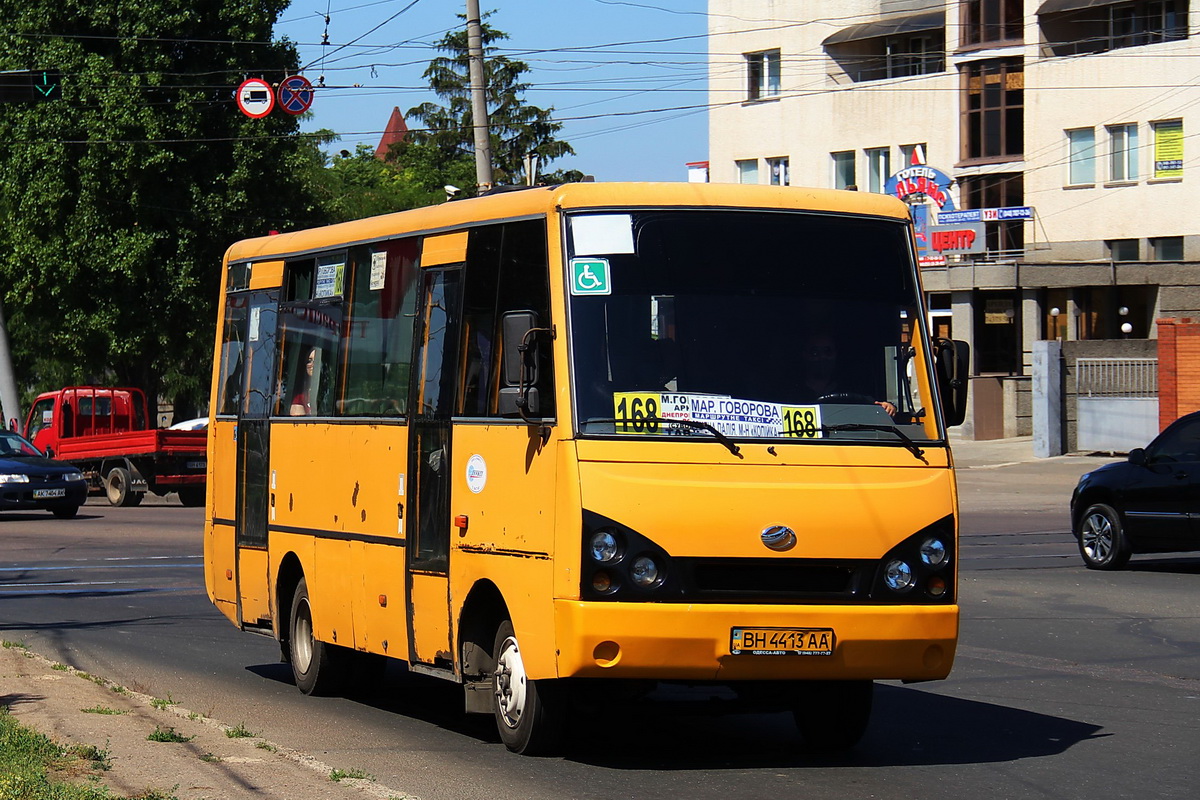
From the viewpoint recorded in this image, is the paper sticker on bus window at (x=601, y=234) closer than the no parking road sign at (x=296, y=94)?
Yes

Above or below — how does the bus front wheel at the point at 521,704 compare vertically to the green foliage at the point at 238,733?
above

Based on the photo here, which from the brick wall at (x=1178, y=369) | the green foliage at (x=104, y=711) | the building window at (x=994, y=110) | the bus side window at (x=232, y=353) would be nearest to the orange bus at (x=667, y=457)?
the green foliage at (x=104, y=711)

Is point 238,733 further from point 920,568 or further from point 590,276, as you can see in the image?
point 920,568

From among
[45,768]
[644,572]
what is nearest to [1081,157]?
[644,572]

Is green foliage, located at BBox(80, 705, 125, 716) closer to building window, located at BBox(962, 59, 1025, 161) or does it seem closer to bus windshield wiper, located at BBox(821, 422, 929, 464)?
bus windshield wiper, located at BBox(821, 422, 929, 464)

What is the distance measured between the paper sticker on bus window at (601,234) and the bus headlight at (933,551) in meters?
1.95

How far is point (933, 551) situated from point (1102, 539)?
40.7 ft

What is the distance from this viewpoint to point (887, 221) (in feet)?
30.6

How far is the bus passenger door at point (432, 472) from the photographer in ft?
31.8

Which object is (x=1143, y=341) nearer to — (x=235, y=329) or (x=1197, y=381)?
(x=1197, y=381)

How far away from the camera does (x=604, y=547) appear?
8.20 meters

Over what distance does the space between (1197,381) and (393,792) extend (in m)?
35.0

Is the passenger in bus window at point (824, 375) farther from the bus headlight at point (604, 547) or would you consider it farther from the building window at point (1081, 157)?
the building window at point (1081, 157)

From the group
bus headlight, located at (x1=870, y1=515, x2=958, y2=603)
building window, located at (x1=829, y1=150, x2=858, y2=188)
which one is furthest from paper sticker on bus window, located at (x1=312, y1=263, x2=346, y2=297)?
building window, located at (x1=829, y1=150, x2=858, y2=188)
